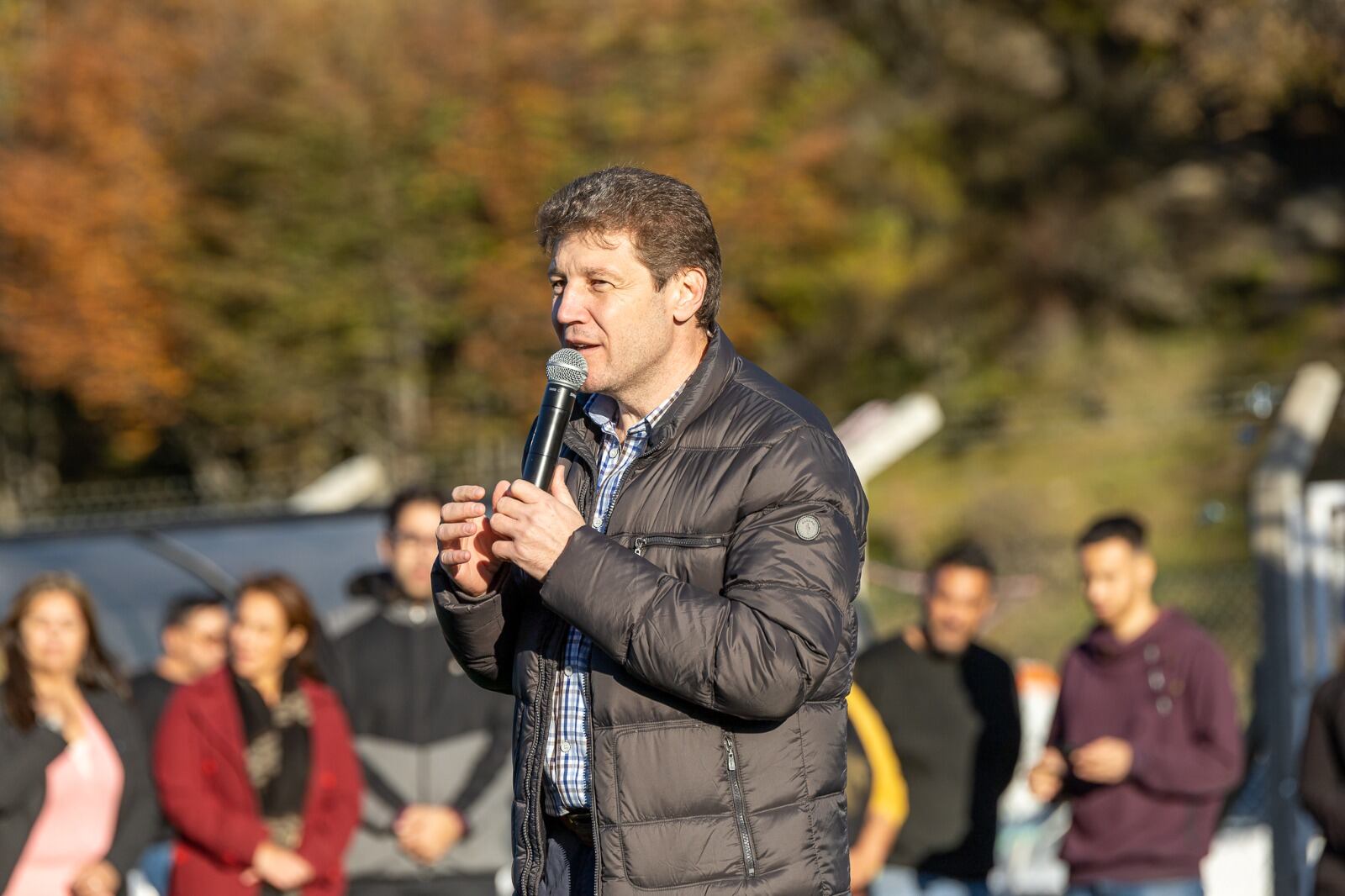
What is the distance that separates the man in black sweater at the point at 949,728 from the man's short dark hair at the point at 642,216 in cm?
379

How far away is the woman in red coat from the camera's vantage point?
602 centimetres

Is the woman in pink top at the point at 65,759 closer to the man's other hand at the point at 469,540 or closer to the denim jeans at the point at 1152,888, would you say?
the man's other hand at the point at 469,540

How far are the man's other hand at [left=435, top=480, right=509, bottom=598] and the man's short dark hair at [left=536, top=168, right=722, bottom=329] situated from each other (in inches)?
19.9

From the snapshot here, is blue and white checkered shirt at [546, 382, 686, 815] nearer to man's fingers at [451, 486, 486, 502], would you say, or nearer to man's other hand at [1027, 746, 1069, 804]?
man's fingers at [451, 486, 486, 502]

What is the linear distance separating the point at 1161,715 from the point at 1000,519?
10316 mm

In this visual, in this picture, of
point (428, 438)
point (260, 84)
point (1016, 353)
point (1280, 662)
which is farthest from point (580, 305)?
point (1016, 353)

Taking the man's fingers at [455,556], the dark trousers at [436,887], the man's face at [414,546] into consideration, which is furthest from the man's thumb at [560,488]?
the dark trousers at [436,887]

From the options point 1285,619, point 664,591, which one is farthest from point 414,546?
point 1285,619

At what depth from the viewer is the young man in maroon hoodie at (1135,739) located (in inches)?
244

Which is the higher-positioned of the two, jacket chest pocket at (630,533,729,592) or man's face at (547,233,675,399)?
man's face at (547,233,675,399)

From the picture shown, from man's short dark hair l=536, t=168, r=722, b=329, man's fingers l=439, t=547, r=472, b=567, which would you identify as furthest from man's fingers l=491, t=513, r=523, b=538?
man's short dark hair l=536, t=168, r=722, b=329

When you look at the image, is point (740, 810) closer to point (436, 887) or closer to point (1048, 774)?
point (1048, 774)

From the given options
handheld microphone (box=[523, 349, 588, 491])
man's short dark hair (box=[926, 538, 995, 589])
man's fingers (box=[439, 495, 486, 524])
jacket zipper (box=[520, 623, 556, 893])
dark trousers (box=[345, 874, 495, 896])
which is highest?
man's short dark hair (box=[926, 538, 995, 589])

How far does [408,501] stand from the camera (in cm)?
655
